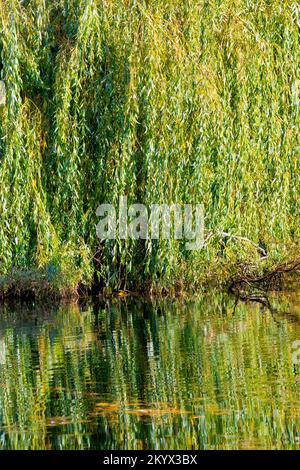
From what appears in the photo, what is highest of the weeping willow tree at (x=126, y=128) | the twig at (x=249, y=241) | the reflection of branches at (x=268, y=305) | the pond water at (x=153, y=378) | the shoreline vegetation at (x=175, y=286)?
the weeping willow tree at (x=126, y=128)

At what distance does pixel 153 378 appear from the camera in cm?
945

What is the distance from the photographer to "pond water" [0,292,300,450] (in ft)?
24.7

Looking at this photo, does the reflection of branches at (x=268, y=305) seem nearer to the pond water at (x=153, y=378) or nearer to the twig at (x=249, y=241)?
the pond water at (x=153, y=378)

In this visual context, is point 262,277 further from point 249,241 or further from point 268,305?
point 268,305

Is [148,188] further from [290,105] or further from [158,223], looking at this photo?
[290,105]

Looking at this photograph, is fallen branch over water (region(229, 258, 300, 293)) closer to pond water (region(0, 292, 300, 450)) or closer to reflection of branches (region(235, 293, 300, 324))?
reflection of branches (region(235, 293, 300, 324))

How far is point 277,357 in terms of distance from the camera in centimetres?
992

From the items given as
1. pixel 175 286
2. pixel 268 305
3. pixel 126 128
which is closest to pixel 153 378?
pixel 268 305

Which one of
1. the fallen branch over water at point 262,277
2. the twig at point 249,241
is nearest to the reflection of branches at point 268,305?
the fallen branch over water at point 262,277

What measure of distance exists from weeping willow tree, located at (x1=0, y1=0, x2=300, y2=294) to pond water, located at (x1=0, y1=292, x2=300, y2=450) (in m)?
1.22

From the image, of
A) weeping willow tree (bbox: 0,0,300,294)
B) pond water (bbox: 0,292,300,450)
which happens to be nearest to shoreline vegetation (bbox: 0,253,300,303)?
weeping willow tree (bbox: 0,0,300,294)

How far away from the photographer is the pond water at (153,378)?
24.7 feet

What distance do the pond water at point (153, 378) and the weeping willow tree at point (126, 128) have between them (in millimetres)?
1220

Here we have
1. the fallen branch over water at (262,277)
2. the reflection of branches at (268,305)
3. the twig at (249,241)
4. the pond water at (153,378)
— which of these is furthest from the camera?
the fallen branch over water at (262,277)
